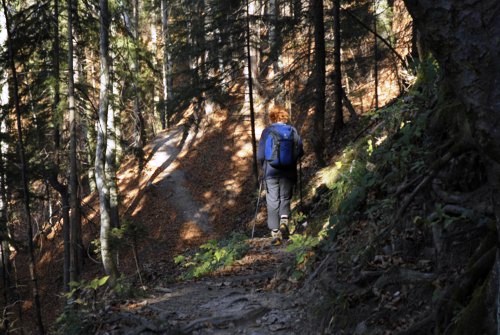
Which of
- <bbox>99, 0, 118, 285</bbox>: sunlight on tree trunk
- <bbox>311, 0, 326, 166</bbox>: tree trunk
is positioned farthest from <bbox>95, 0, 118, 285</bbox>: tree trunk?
<bbox>311, 0, 326, 166</bbox>: tree trunk

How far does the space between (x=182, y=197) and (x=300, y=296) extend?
1602cm

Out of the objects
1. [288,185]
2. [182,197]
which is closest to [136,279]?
[288,185]

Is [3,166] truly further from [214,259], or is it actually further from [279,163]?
[279,163]

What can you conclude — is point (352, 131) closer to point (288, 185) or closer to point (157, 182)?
point (288, 185)

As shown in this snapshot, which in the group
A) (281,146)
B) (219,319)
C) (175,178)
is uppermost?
(175,178)

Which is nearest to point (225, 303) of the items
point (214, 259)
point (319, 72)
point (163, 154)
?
point (214, 259)

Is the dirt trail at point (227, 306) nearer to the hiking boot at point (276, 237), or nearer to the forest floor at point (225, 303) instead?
the forest floor at point (225, 303)

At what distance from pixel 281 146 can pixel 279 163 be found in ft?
0.98

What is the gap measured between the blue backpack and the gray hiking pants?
12.1 inches

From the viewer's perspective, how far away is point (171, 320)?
17.3ft

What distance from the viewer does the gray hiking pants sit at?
8422 millimetres

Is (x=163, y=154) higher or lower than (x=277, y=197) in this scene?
higher

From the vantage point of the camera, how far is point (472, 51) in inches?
61.6

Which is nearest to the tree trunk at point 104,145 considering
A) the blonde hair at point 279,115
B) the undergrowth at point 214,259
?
the undergrowth at point 214,259
